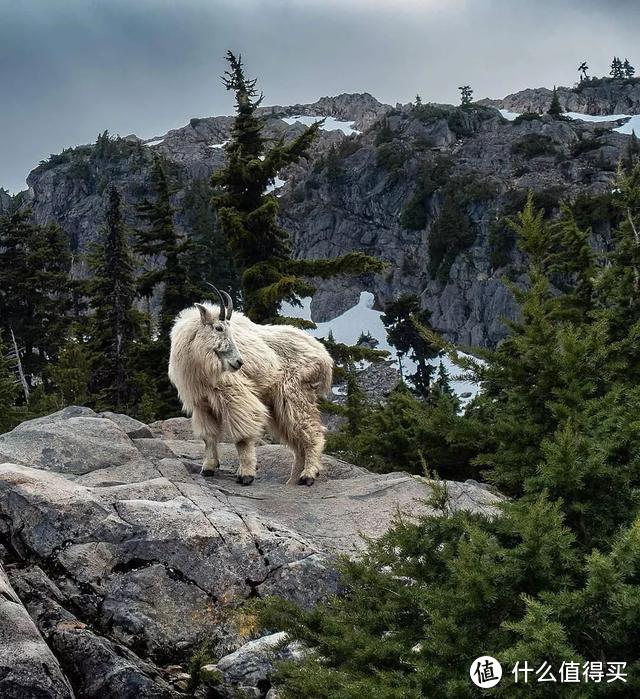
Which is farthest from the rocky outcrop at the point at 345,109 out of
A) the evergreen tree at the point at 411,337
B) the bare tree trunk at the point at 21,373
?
the bare tree trunk at the point at 21,373

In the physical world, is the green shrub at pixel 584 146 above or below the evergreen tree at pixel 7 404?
above

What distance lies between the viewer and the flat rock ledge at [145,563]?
5484 mm

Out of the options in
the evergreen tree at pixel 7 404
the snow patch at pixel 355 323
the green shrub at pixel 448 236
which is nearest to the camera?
the evergreen tree at pixel 7 404

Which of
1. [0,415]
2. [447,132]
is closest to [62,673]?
[0,415]

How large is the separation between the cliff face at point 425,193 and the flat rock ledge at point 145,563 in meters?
68.8

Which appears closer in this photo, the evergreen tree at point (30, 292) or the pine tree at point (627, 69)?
the evergreen tree at point (30, 292)

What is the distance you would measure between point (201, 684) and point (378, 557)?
2.02m

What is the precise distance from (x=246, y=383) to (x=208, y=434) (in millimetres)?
847

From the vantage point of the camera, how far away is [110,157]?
13238cm

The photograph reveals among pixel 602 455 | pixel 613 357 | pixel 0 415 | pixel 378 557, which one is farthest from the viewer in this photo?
pixel 0 415

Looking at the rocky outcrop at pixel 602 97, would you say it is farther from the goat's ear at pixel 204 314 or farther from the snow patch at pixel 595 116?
the goat's ear at pixel 204 314

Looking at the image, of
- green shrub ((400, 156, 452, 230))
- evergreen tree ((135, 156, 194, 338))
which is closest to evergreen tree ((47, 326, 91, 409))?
evergreen tree ((135, 156, 194, 338))

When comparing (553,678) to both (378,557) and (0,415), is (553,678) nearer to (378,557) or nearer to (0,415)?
(378,557)

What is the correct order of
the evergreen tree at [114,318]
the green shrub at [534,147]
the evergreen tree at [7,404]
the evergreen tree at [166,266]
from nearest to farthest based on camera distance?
1. the evergreen tree at [7,404]
2. the evergreen tree at [166,266]
3. the evergreen tree at [114,318]
4. the green shrub at [534,147]
